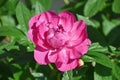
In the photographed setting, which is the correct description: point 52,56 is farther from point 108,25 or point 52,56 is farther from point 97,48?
point 108,25

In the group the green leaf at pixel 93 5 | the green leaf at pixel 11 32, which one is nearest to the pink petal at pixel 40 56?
the green leaf at pixel 11 32

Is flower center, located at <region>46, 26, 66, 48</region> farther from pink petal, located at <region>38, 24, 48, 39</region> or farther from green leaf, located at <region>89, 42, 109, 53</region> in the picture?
green leaf, located at <region>89, 42, 109, 53</region>

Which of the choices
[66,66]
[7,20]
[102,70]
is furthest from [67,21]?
[7,20]

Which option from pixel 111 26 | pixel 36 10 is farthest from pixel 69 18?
pixel 111 26

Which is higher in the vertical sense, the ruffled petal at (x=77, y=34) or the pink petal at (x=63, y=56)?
the ruffled petal at (x=77, y=34)

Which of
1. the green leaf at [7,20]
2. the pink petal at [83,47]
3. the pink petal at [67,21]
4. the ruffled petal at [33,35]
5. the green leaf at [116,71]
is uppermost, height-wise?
the pink petal at [67,21]

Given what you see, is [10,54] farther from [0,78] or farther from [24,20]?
[0,78]

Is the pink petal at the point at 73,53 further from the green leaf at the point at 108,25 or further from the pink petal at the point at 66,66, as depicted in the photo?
the green leaf at the point at 108,25
